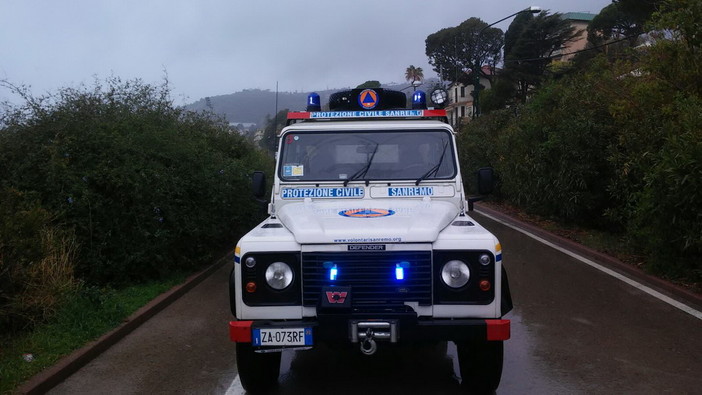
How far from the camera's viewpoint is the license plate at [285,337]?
414cm

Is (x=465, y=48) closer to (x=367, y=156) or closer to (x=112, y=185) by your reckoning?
(x=112, y=185)

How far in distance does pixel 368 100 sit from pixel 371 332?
11.3 ft

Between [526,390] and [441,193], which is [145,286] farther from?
[526,390]

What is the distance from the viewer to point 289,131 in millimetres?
6086

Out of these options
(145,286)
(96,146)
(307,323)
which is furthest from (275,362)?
(96,146)

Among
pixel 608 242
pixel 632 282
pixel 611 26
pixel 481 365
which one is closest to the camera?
pixel 481 365

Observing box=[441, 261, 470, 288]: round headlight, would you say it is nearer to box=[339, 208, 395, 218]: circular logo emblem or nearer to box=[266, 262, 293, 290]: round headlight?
box=[339, 208, 395, 218]: circular logo emblem

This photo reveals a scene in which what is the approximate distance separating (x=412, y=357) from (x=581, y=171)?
9.08 m

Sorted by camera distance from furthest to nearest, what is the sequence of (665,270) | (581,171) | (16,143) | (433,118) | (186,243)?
(581,171) < (186,243) < (665,270) < (16,143) < (433,118)

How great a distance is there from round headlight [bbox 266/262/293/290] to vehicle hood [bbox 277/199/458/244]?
0.70 feet

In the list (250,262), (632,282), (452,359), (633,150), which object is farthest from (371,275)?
(633,150)

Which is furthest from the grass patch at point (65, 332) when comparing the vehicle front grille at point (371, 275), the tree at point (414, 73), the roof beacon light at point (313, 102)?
the tree at point (414, 73)

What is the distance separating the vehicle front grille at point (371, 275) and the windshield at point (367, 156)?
→ 61.3 inches

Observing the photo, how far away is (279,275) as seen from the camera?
14.2ft
